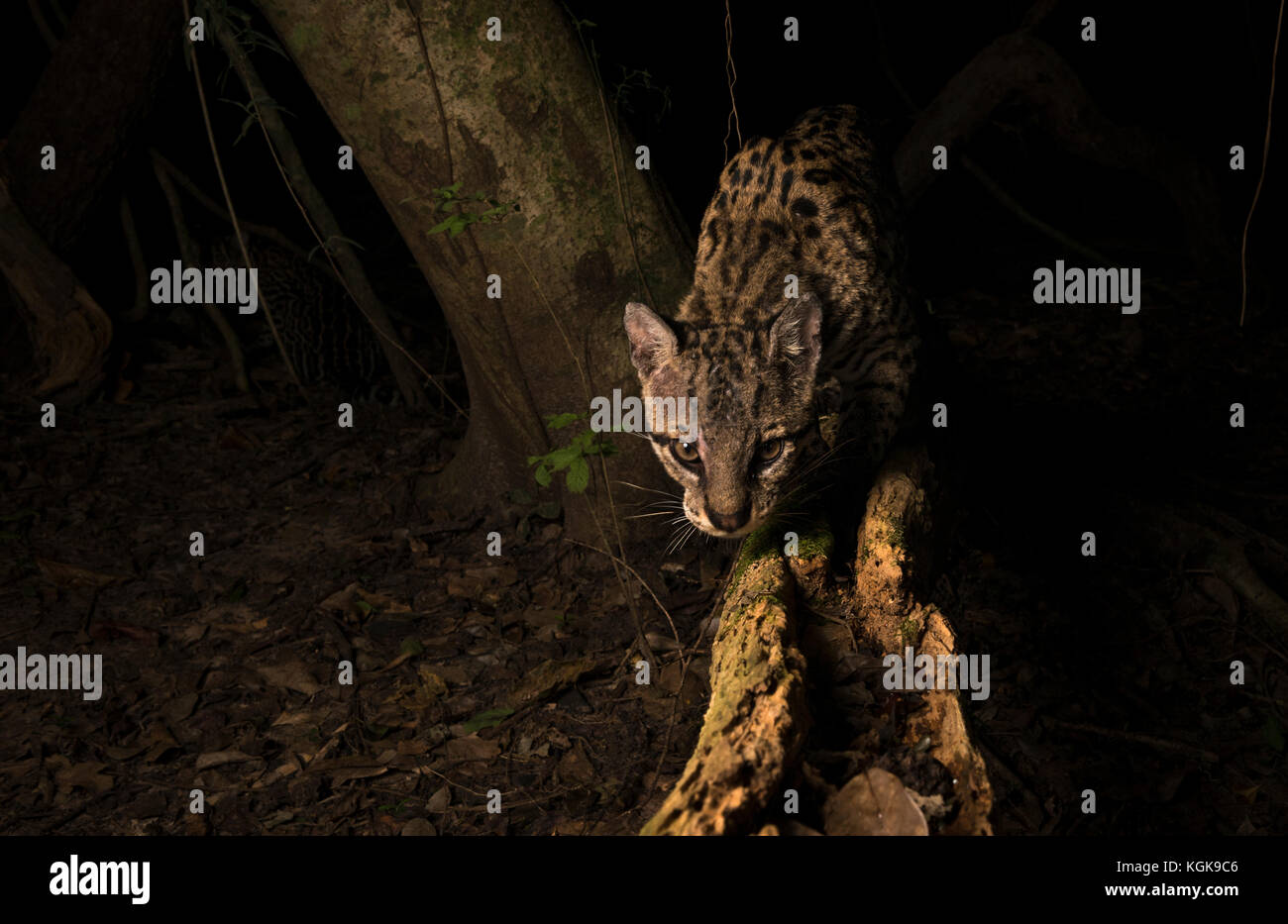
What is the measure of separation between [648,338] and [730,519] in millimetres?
958

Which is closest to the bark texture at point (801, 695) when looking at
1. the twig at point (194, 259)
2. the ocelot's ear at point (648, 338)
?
the ocelot's ear at point (648, 338)

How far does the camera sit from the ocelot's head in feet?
14.7

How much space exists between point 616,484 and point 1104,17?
11.1 metres

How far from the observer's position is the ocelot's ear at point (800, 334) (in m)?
4.55

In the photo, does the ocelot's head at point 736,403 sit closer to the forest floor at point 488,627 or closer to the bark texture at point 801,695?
the bark texture at point 801,695

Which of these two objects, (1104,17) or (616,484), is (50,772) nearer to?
(616,484)

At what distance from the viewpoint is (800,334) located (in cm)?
466

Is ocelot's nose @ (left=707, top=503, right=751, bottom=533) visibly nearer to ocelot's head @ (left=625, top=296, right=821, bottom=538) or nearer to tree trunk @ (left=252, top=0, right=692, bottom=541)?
ocelot's head @ (left=625, top=296, right=821, bottom=538)

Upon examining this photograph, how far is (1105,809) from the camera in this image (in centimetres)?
483

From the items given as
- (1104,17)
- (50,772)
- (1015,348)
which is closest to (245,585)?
(50,772)

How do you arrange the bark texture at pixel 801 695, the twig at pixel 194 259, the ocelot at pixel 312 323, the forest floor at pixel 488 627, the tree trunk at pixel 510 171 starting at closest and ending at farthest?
the bark texture at pixel 801 695, the forest floor at pixel 488 627, the tree trunk at pixel 510 171, the twig at pixel 194 259, the ocelot at pixel 312 323

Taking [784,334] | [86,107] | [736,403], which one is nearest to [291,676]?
[736,403]

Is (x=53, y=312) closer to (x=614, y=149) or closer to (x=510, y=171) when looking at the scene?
(x=510, y=171)

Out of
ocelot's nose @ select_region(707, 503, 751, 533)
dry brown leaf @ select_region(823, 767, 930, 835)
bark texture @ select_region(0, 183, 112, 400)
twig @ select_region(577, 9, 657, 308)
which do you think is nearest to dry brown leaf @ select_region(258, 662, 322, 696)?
ocelot's nose @ select_region(707, 503, 751, 533)
